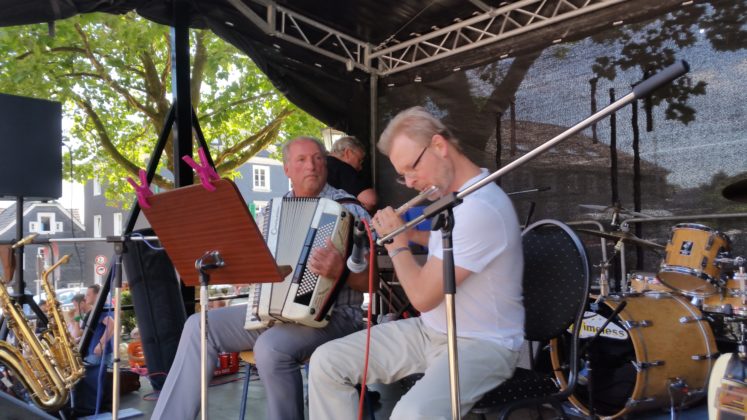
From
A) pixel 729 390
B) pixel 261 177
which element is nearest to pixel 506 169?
pixel 729 390

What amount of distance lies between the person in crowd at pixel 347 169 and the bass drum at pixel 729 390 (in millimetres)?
2892

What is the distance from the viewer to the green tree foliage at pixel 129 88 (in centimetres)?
878

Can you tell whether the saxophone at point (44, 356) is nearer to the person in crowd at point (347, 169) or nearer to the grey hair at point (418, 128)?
the person in crowd at point (347, 169)

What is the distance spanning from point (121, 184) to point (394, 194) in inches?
427

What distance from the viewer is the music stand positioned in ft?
6.24

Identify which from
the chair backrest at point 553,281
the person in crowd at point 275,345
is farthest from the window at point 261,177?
the chair backrest at point 553,281

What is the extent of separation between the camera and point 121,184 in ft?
47.3

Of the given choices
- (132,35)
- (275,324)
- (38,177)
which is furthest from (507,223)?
(132,35)

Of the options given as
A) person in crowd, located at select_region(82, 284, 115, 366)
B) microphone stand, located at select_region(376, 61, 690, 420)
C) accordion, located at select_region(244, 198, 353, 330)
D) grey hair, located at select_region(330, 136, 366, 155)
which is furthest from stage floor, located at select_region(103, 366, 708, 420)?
grey hair, located at select_region(330, 136, 366, 155)

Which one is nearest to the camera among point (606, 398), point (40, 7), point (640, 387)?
point (640, 387)

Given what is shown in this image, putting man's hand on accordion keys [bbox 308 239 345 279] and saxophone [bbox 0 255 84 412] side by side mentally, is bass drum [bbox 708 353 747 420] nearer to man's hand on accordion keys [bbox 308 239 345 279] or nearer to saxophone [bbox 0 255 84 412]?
man's hand on accordion keys [bbox 308 239 345 279]

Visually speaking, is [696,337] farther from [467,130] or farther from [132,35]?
[132,35]

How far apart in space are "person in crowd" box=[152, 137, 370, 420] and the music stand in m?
0.47

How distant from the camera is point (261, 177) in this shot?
30328 mm
